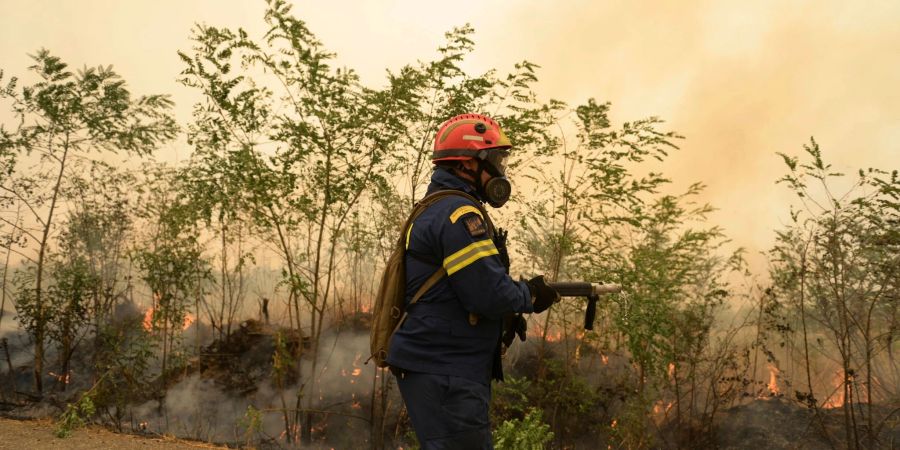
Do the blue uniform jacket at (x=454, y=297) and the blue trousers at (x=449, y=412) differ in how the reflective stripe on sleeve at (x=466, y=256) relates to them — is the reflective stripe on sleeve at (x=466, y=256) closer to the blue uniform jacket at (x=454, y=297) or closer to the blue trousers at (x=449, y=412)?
the blue uniform jacket at (x=454, y=297)

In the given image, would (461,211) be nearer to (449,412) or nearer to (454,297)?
(454,297)

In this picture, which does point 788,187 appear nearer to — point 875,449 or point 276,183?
point 875,449

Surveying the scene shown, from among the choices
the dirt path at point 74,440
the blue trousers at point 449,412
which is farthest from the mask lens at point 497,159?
the dirt path at point 74,440

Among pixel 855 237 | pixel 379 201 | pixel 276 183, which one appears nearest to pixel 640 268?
pixel 855 237

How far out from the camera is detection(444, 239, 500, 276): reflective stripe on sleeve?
2.85 meters

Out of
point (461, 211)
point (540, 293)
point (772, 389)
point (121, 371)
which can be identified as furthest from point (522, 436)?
point (772, 389)

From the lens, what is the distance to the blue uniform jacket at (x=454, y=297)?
2.86 metres

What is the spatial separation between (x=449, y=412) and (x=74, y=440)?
524 cm

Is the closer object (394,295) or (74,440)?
(394,295)

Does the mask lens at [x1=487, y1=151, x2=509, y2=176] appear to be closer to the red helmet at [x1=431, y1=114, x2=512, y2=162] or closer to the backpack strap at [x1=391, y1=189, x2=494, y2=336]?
the red helmet at [x1=431, y1=114, x2=512, y2=162]

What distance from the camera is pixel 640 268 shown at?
26.3ft

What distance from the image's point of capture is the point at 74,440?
6.33m

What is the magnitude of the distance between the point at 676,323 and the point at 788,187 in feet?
7.98

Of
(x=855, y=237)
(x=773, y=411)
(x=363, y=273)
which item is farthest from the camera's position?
(x=363, y=273)
